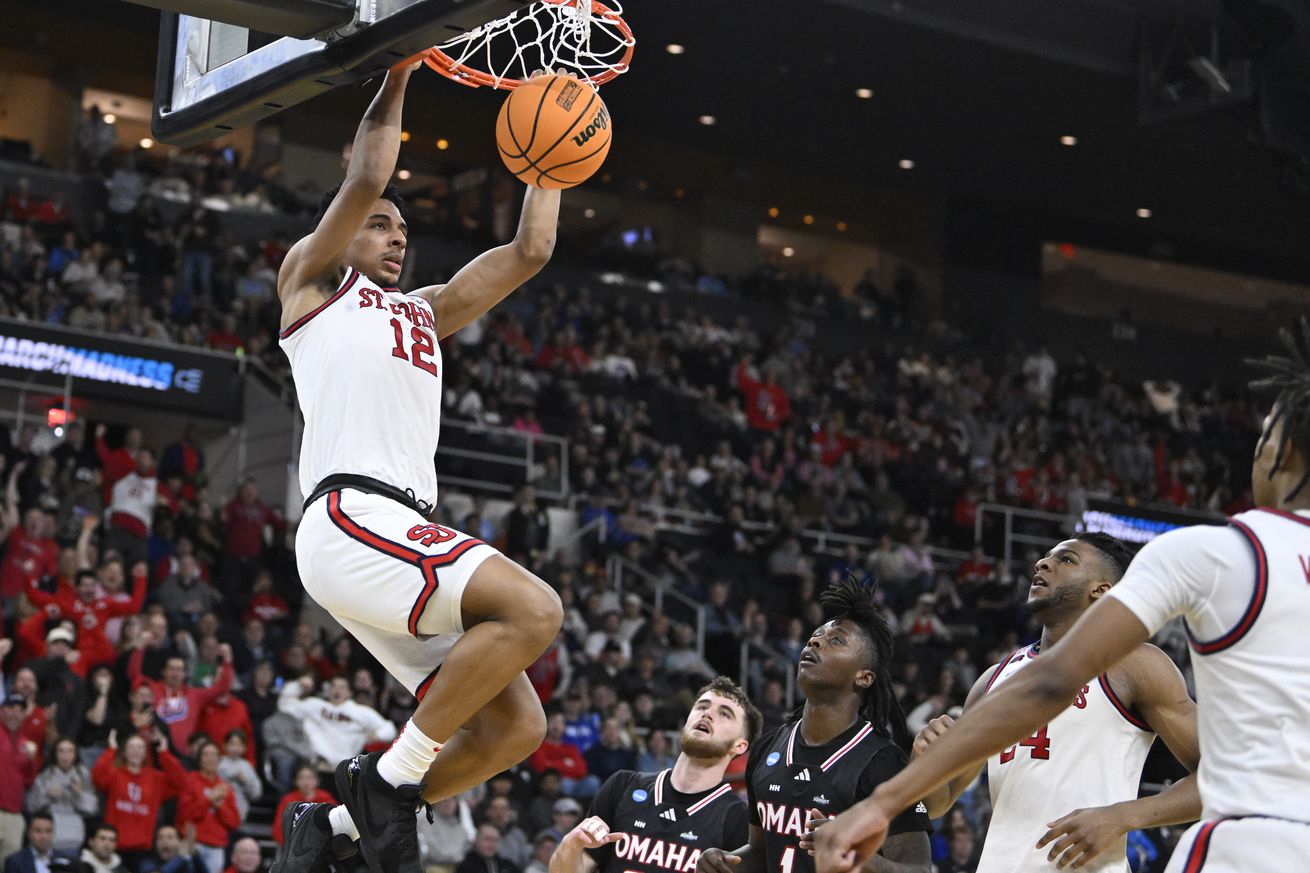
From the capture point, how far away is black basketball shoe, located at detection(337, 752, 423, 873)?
4.88 m

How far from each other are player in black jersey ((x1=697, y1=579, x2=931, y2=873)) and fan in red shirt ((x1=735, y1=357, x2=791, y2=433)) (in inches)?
668

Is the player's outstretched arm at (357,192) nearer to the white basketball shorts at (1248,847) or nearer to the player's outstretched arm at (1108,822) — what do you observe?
the player's outstretched arm at (1108,822)

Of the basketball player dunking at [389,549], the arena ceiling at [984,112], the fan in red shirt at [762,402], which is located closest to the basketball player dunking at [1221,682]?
the basketball player dunking at [389,549]

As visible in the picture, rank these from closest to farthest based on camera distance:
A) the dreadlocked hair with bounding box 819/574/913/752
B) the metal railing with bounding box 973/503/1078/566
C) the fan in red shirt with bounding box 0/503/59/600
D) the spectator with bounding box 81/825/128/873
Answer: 1. the dreadlocked hair with bounding box 819/574/913/752
2. the spectator with bounding box 81/825/128/873
3. the fan in red shirt with bounding box 0/503/59/600
4. the metal railing with bounding box 973/503/1078/566

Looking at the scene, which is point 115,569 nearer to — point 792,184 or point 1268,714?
point 1268,714

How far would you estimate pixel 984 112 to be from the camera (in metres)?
26.0

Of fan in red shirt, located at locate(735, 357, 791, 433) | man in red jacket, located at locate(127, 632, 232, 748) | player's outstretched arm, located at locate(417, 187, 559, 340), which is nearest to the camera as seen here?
player's outstretched arm, located at locate(417, 187, 559, 340)

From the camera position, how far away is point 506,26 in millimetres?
6652

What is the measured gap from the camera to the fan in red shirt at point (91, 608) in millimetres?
12891

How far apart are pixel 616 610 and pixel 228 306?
6.74 m

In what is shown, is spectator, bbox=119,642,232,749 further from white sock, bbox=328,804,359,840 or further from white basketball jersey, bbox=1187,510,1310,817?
white basketball jersey, bbox=1187,510,1310,817

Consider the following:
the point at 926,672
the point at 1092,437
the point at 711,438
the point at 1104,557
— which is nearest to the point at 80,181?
the point at 711,438

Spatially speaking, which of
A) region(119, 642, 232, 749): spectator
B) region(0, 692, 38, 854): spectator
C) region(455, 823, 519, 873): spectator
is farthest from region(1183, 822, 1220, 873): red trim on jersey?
region(119, 642, 232, 749): spectator

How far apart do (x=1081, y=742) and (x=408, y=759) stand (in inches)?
88.9
